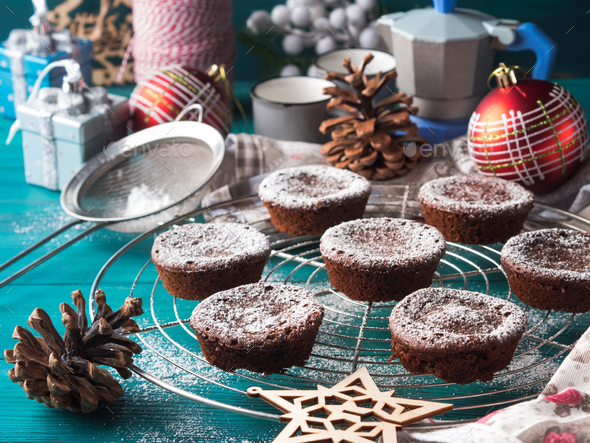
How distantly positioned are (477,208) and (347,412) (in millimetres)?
615

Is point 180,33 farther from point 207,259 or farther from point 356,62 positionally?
point 207,259

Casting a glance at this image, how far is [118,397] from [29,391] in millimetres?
124

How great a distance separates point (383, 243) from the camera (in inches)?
45.7

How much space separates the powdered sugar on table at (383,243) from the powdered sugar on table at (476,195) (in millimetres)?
115

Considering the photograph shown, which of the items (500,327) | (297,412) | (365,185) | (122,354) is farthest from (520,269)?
(122,354)

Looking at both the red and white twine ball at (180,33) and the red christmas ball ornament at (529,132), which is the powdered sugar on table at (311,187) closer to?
the red christmas ball ornament at (529,132)

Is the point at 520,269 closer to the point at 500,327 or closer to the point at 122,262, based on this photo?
the point at 500,327

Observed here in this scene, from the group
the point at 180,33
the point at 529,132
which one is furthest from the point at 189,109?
the point at 529,132

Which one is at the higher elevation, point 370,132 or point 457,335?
point 370,132

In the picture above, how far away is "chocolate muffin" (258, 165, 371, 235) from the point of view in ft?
4.24

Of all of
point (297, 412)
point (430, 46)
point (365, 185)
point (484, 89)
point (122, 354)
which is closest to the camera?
point (297, 412)

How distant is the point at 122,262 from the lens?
4.53 feet

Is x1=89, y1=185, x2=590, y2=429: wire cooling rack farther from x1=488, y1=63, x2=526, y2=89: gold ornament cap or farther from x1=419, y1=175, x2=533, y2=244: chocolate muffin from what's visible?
x1=488, y1=63, x2=526, y2=89: gold ornament cap

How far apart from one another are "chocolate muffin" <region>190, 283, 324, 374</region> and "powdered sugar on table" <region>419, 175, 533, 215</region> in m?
0.42
